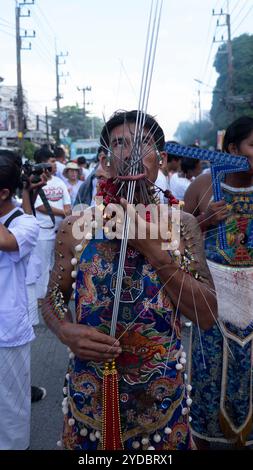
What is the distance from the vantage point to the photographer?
250cm

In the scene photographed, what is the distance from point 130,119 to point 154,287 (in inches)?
20.8

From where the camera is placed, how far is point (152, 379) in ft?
4.98

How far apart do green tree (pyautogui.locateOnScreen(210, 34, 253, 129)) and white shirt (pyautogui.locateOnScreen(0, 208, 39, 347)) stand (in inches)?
677

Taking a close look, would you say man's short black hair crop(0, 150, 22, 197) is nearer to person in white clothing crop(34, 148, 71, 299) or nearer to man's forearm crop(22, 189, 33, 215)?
man's forearm crop(22, 189, 33, 215)

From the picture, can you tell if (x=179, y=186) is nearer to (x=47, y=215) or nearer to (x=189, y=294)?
(x=47, y=215)

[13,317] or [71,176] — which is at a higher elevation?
[13,317]

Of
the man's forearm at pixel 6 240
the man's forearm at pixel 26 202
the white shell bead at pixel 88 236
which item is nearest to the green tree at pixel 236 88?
the man's forearm at pixel 26 202

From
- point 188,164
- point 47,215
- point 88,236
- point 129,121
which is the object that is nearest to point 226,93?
point 188,164

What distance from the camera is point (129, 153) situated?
1.40 m

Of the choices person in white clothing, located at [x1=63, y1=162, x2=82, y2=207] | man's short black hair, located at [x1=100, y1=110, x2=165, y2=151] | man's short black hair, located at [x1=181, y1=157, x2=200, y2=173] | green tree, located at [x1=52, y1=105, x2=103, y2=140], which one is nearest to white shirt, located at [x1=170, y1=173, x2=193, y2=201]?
man's short black hair, located at [x1=181, y1=157, x2=200, y2=173]

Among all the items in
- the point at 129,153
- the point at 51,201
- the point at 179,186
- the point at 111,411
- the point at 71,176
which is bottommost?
the point at 71,176

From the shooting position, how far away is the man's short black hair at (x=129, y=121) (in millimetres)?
1479

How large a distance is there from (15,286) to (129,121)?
1370 mm
